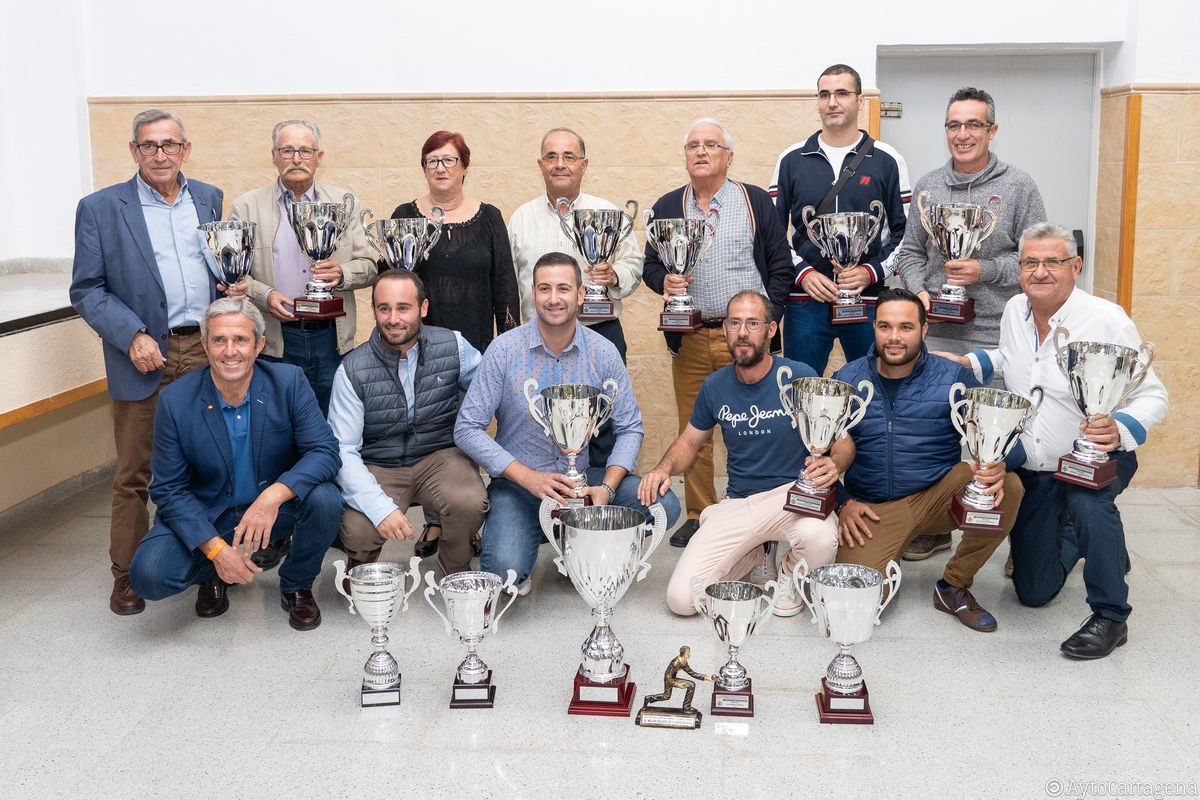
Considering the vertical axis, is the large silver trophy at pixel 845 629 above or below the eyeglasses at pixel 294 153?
below

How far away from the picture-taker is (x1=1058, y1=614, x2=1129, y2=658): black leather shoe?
3662 mm

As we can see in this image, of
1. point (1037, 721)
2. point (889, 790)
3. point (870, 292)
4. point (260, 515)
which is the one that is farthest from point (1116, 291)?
point (260, 515)

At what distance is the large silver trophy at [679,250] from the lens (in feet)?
14.4

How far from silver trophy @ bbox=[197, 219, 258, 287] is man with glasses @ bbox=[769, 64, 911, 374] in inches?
79.0

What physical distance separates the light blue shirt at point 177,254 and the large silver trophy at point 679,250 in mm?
1621

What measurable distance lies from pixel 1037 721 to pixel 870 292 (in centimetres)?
191

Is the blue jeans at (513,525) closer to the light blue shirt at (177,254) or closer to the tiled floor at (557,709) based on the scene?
the tiled floor at (557,709)

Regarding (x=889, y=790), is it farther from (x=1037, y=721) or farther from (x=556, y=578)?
(x=556, y=578)

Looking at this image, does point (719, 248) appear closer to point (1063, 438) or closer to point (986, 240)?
point (986, 240)

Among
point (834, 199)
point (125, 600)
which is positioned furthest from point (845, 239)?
point (125, 600)

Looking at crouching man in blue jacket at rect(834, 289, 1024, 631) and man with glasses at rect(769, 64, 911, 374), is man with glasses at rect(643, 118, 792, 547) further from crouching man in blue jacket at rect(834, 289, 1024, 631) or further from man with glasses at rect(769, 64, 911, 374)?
crouching man in blue jacket at rect(834, 289, 1024, 631)

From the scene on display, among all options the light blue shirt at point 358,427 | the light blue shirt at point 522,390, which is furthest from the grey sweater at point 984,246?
the light blue shirt at point 358,427

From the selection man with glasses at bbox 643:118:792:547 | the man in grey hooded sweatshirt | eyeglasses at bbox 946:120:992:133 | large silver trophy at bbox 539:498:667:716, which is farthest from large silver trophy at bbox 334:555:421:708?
eyeglasses at bbox 946:120:992:133

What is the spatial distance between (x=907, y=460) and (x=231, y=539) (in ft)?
7.40
